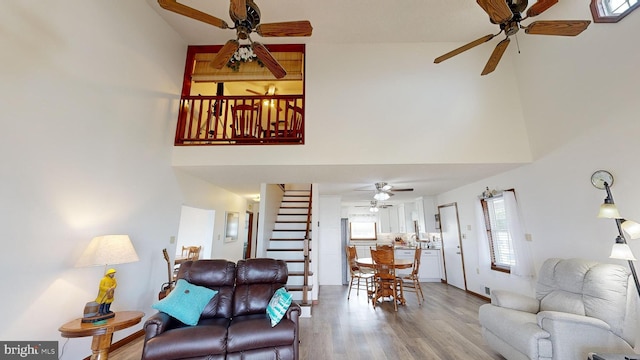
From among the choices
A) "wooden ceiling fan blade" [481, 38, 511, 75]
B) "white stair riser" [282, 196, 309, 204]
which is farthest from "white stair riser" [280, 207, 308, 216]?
"wooden ceiling fan blade" [481, 38, 511, 75]

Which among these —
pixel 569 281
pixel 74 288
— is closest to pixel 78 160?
pixel 74 288

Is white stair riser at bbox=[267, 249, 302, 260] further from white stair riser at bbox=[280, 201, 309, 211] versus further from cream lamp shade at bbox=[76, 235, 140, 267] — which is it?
cream lamp shade at bbox=[76, 235, 140, 267]

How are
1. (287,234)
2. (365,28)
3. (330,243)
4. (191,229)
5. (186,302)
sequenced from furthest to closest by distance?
(191,229) → (330,243) → (287,234) → (365,28) → (186,302)

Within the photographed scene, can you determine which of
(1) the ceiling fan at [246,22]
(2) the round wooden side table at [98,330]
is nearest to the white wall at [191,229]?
(2) the round wooden side table at [98,330]

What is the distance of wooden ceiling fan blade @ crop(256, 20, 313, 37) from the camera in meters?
2.11

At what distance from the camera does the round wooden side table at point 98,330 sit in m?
2.01

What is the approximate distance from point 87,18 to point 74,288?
2.81 m

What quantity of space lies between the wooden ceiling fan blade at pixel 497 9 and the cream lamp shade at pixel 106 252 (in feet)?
12.7

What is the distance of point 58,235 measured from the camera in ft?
7.36

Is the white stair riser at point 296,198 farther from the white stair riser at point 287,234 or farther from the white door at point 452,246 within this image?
the white door at point 452,246

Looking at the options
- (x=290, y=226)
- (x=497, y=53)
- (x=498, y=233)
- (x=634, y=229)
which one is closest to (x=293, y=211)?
(x=290, y=226)

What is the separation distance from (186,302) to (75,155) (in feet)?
6.13

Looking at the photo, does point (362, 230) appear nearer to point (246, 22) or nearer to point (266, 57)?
point (266, 57)

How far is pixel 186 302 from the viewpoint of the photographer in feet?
8.42
